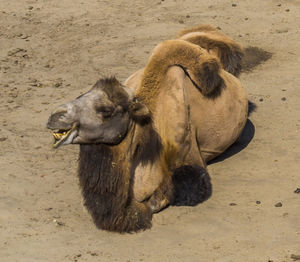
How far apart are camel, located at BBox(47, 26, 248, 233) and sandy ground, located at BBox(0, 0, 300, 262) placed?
0.72ft

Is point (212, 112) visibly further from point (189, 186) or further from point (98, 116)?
point (98, 116)

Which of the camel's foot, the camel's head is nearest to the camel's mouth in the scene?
the camel's head

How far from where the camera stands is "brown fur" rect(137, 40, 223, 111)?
21.2 ft

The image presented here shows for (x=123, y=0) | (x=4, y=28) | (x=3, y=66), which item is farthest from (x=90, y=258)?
(x=123, y=0)

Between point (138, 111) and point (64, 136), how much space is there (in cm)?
74

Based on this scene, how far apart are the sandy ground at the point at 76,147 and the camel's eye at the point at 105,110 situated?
1077 millimetres

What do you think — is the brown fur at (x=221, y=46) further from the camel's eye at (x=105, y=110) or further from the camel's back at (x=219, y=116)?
the camel's eye at (x=105, y=110)

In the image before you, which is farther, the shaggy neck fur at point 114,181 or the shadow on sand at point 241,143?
the shadow on sand at point 241,143

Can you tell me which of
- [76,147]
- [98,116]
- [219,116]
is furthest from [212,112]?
[76,147]

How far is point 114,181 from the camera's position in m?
6.11

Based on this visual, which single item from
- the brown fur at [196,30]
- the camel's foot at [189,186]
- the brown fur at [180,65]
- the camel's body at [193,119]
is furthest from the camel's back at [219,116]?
the brown fur at [196,30]

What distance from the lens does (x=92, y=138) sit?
5953 millimetres

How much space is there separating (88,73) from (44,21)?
2.57m

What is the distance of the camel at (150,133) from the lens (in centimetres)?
599
